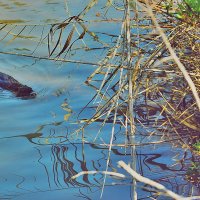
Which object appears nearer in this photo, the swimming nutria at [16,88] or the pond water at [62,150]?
the pond water at [62,150]

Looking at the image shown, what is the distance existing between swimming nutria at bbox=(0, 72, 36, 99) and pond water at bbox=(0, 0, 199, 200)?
0.05 metres

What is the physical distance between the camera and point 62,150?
3279 mm

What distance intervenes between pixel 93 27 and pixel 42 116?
2134 mm

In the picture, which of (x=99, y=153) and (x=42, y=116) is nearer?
(x=99, y=153)

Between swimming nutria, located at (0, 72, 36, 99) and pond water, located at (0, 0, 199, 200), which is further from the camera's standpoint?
swimming nutria, located at (0, 72, 36, 99)

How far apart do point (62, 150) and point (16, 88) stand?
1278 mm

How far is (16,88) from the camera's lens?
443 cm

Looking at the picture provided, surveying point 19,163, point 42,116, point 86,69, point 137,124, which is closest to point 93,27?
point 86,69

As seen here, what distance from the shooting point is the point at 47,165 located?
10.2 feet

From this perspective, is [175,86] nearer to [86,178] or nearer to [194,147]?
[194,147]

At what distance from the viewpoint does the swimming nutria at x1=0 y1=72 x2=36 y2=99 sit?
4368mm

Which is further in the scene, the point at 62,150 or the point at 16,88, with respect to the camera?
the point at 16,88

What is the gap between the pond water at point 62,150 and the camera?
2861mm

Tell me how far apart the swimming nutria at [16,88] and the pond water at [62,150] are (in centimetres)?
5
